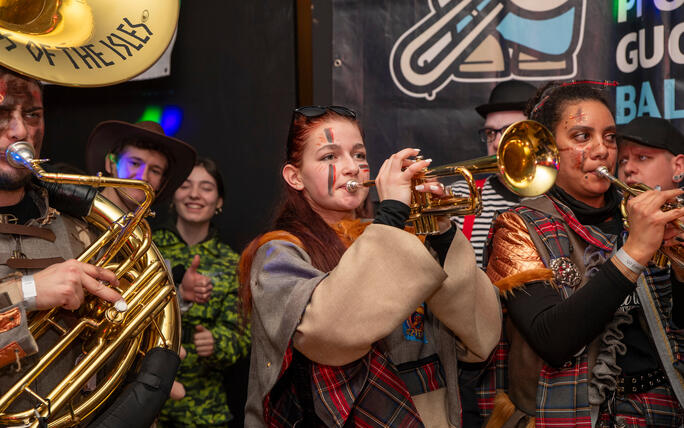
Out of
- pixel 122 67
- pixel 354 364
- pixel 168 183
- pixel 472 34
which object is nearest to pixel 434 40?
pixel 472 34

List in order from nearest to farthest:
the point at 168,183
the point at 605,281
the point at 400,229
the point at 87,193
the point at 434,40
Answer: the point at 400,229, the point at 605,281, the point at 87,193, the point at 168,183, the point at 434,40

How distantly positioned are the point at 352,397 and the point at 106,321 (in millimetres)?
822

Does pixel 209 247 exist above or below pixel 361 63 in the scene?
below

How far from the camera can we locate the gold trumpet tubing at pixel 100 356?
2076 millimetres

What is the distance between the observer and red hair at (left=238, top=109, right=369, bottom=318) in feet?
7.22

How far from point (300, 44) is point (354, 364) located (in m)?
2.61

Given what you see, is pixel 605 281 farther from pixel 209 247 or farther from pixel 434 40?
pixel 209 247

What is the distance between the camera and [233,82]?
4.31 meters

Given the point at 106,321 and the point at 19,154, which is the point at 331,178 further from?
the point at 19,154

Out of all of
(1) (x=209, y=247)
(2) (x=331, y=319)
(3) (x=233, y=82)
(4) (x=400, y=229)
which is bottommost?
(1) (x=209, y=247)

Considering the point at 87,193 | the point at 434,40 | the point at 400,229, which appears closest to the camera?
the point at 400,229

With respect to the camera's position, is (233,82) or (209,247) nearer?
(209,247)

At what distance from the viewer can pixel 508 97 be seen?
3.64 metres

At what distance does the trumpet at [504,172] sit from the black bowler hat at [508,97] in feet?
4.21
